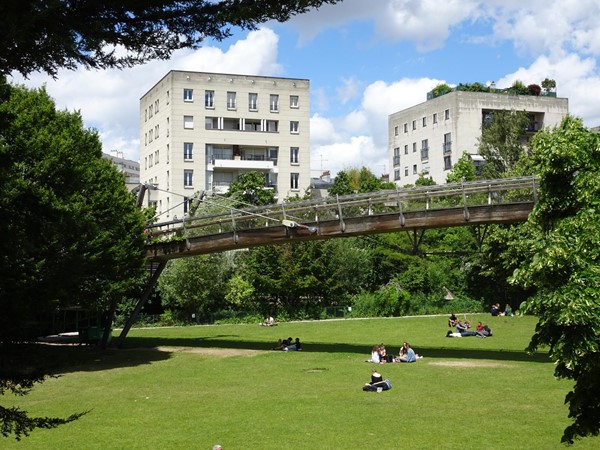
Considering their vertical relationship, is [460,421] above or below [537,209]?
below

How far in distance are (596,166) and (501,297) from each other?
49.5 metres

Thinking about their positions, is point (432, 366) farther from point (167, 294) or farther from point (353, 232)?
point (167, 294)

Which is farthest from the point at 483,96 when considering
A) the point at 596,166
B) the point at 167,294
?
the point at 596,166

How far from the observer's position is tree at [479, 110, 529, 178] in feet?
226

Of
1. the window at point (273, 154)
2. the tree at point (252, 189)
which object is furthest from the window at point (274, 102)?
the tree at point (252, 189)

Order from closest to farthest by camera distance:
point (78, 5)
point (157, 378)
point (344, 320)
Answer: point (78, 5)
point (157, 378)
point (344, 320)

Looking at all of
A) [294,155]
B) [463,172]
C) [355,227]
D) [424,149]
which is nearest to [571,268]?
[355,227]

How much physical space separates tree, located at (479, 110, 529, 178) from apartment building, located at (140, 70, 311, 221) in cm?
2040

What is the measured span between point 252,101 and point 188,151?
359 inches

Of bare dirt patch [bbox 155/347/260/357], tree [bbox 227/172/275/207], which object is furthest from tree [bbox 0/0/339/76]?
tree [bbox 227/172/275/207]

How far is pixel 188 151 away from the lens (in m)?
74.4

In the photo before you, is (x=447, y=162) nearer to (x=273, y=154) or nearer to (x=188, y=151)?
(x=273, y=154)

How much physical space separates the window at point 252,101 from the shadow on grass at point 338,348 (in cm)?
3669

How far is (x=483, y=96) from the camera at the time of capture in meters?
79.4
